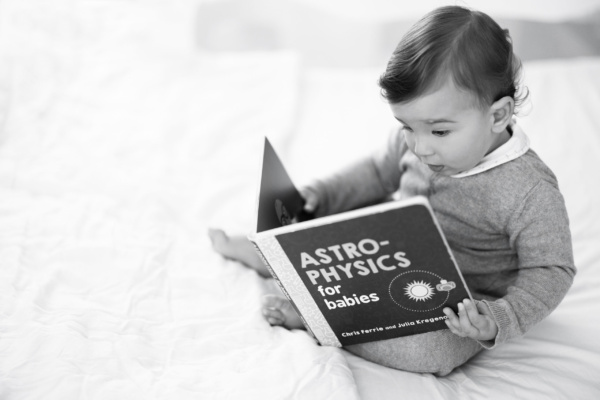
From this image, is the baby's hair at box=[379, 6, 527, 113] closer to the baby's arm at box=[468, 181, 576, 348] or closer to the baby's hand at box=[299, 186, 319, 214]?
the baby's arm at box=[468, 181, 576, 348]

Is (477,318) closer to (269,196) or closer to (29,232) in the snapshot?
(269,196)

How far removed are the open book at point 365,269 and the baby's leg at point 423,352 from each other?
0.02 meters

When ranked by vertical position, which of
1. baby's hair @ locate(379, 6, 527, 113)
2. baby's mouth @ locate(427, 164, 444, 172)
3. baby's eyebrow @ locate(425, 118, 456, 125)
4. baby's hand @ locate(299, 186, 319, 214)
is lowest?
baby's hand @ locate(299, 186, 319, 214)

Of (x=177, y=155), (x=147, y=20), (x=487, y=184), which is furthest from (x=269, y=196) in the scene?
(x=147, y=20)

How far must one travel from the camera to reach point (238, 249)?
95 centimetres

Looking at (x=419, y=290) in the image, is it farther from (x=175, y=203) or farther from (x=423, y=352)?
(x=175, y=203)

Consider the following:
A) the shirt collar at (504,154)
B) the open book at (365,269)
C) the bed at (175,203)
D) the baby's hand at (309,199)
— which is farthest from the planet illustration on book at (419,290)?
the baby's hand at (309,199)

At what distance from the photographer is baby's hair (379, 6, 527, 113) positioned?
2.37 ft

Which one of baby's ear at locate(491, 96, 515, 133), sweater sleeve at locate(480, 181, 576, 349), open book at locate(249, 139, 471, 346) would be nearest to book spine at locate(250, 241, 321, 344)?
open book at locate(249, 139, 471, 346)

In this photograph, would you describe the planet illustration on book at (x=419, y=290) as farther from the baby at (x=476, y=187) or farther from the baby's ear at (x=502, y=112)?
the baby's ear at (x=502, y=112)

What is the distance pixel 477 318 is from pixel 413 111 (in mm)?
281

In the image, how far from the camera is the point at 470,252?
34.8 inches

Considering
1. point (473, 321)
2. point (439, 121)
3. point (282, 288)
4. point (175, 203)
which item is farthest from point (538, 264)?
point (175, 203)

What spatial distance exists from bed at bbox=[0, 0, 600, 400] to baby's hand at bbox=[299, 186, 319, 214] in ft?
0.38
